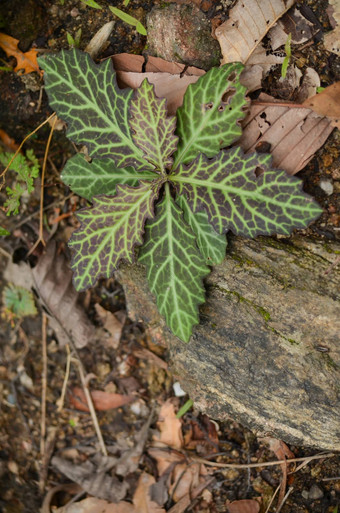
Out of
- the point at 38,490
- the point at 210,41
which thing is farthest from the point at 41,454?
the point at 210,41

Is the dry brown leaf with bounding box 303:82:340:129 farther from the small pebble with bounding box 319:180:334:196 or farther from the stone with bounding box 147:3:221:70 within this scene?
the stone with bounding box 147:3:221:70

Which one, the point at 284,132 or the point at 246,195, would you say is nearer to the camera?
the point at 246,195

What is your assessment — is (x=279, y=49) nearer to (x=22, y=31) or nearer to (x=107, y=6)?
(x=107, y=6)

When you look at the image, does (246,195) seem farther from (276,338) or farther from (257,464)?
(257,464)

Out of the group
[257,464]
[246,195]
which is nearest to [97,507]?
[257,464]

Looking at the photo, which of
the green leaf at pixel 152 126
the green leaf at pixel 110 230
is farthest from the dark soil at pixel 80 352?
the green leaf at pixel 110 230

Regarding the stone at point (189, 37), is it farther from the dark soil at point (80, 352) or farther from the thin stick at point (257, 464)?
the thin stick at point (257, 464)
